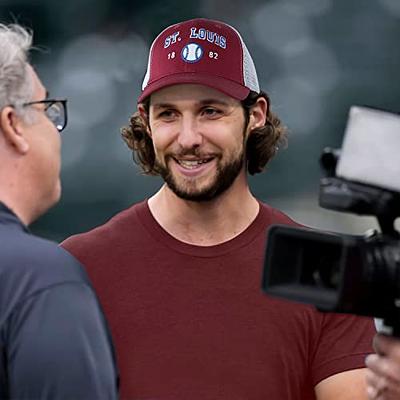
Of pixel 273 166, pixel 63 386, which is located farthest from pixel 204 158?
pixel 273 166

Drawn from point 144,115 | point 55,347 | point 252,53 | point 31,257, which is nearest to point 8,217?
point 31,257

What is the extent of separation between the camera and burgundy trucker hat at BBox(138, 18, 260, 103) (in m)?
2.52

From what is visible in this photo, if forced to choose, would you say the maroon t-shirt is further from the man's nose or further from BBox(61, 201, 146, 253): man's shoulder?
the man's nose

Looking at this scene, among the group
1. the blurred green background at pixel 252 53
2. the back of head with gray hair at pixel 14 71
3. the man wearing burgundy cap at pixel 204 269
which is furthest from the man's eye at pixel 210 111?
the blurred green background at pixel 252 53

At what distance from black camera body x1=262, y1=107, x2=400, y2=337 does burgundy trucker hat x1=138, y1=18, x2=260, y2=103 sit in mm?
871

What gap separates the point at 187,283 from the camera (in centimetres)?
240

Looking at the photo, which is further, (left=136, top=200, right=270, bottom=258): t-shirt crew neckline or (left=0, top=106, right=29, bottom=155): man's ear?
(left=136, top=200, right=270, bottom=258): t-shirt crew neckline

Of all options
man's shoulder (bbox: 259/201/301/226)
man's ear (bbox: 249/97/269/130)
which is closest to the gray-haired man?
man's shoulder (bbox: 259/201/301/226)

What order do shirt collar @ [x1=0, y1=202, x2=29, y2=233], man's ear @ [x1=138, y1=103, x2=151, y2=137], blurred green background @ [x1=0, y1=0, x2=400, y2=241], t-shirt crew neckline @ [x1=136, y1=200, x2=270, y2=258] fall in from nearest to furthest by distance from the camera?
shirt collar @ [x1=0, y1=202, x2=29, y2=233], t-shirt crew neckline @ [x1=136, y1=200, x2=270, y2=258], man's ear @ [x1=138, y1=103, x2=151, y2=137], blurred green background @ [x1=0, y1=0, x2=400, y2=241]

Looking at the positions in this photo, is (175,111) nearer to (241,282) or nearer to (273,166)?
(241,282)

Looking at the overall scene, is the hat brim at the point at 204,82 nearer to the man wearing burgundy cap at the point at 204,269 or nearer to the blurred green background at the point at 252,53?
the man wearing burgundy cap at the point at 204,269

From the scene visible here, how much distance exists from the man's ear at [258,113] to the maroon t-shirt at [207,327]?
332 millimetres

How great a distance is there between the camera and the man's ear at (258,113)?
266cm

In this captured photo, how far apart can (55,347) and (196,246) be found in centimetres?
87
